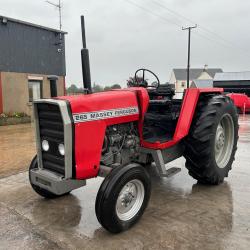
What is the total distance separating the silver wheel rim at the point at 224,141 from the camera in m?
4.94

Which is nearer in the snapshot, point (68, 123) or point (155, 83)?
point (68, 123)

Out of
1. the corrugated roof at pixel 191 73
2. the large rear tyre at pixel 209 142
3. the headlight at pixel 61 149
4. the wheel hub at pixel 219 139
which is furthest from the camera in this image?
the corrugated roof at pixel 191 73

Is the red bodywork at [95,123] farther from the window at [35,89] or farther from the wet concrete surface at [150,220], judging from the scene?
the window at [35,89]

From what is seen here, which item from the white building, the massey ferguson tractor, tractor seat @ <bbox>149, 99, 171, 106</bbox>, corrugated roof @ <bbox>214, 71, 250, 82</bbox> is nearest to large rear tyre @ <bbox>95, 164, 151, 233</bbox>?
the massey ferguson tractor

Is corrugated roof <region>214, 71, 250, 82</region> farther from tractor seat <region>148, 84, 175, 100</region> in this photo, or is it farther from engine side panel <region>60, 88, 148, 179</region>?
engine side panel <region>60, 88, 148, 179</region>

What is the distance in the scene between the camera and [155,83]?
17.0 ft

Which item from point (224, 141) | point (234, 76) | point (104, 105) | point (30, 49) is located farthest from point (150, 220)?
point (234, 76)

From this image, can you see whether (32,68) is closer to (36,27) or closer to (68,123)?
(36,27)

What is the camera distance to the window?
56.1ft

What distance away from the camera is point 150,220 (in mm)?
3680

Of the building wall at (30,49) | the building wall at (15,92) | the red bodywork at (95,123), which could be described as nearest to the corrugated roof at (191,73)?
the building wall at (30,49)

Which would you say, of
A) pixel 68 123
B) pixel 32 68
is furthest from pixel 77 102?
pixel 32 68

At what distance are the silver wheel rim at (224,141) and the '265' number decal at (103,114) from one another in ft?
5.07

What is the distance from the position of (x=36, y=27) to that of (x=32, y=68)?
6.83 feet
